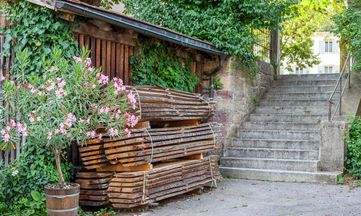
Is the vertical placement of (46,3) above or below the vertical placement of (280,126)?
above

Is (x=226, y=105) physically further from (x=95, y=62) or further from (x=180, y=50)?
(x=95, y=62)

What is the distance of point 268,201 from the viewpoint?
685 cm

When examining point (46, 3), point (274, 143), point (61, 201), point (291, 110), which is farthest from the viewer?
point (291, 110)

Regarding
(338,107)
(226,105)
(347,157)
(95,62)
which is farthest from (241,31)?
(95,62)

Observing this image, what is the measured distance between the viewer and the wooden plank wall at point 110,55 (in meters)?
6.62

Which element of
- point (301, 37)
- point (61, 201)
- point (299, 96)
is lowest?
point (61, 201)

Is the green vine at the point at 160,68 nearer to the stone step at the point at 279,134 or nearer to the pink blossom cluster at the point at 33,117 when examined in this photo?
the stone step at the point at 279,134

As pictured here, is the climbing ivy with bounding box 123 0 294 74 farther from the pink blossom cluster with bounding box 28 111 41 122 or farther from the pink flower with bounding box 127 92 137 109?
the pink blossom cluster with bounding box 28 111 41 122

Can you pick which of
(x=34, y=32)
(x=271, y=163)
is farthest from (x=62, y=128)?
(x=271, y=163)

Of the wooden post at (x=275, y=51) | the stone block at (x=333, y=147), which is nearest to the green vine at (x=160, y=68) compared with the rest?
the stone block at (x=333, y=147)

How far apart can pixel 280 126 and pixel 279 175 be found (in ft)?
6.41

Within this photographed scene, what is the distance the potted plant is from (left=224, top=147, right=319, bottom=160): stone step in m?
4.44

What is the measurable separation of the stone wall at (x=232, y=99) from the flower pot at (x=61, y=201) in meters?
4.77

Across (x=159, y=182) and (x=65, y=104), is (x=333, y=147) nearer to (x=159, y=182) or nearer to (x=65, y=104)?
(x=159, y=182)
